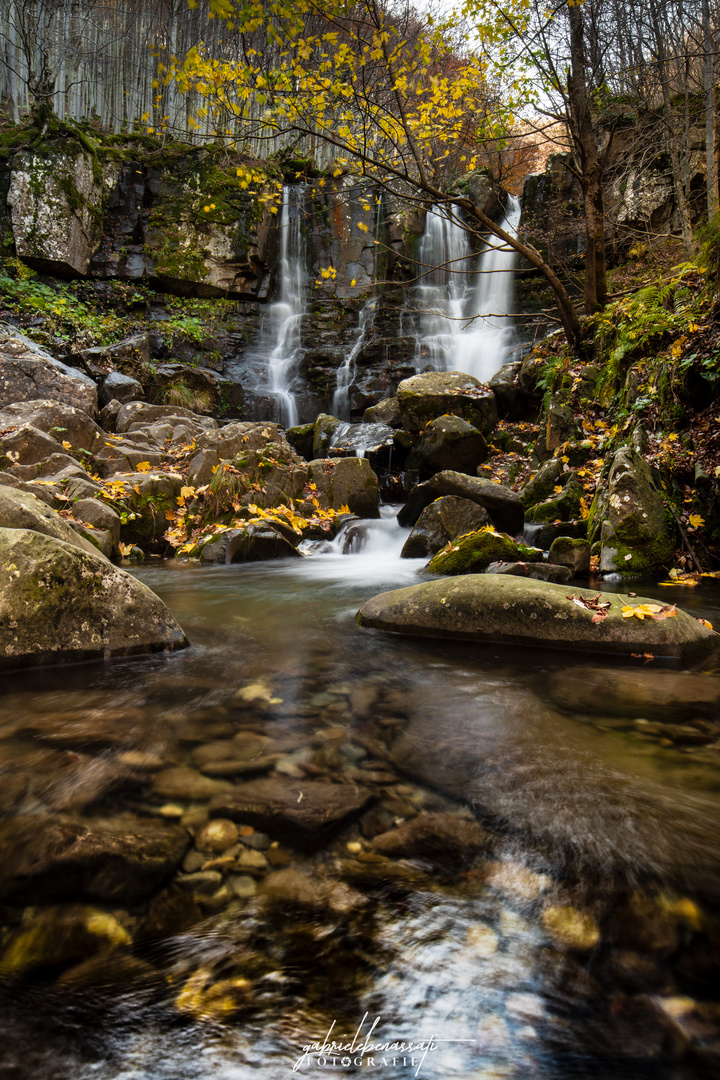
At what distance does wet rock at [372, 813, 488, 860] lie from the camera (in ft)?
→ 5.46

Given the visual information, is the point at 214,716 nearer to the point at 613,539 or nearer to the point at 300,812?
the point at 300,812

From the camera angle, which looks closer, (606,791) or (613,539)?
(606,791)

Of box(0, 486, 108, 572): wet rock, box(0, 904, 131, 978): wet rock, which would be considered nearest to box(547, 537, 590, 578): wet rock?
box(0, 486, 108, 572): wet rock

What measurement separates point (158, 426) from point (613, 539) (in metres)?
8.78

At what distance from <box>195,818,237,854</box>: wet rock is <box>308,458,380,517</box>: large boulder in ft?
23.6

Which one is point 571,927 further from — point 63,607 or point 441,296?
point 441,296

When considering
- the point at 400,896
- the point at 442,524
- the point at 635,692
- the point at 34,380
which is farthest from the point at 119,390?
the point at 400,896

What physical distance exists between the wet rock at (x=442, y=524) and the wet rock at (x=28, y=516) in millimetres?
4168

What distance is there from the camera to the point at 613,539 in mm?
5648

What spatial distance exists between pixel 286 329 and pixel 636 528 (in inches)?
590

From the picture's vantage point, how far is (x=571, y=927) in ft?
4.46

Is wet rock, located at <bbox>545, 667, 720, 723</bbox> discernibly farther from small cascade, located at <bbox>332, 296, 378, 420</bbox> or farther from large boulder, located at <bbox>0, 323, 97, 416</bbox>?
small cascade, located at <bbox>332, 296, 378, 420</bbox>

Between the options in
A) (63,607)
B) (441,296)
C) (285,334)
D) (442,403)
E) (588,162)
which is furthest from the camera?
(285,334)

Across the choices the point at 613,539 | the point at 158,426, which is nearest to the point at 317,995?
the point at 613,539
